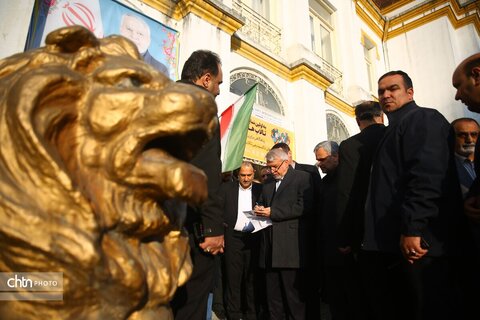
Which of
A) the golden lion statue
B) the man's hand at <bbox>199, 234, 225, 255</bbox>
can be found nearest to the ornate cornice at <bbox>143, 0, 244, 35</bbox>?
the man's hand at <bbox>199, 234, 225, 255</bbox>

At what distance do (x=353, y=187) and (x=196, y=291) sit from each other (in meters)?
1.41

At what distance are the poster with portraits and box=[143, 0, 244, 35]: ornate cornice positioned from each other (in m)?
0.48

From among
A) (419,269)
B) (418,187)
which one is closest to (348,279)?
(419,269)

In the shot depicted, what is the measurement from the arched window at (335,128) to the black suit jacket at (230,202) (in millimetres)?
5811

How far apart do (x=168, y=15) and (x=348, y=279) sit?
4534 mm

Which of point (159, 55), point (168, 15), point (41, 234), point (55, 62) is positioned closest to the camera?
point (41, 234)

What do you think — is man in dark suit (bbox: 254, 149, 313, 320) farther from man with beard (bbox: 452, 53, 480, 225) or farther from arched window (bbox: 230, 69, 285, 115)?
arched window (bbox: 230, 69, 285, 115)

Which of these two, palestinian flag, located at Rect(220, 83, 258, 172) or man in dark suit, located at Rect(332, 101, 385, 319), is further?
palestinian flag, located at Rect(220, 83, 258, 172)

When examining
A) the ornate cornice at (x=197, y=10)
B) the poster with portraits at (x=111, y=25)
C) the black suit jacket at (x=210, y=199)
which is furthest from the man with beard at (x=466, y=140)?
the ornate cornice at (x=197, y=10)

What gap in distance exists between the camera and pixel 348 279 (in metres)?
2.75

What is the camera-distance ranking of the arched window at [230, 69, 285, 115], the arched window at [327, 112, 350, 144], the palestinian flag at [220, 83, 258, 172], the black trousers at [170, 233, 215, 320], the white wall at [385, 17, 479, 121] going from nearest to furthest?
the black trousers at [170, 233, 215, 320]
the palestinian flag at [220, 83, 258, 172]
the arched window at [230, 69, 285, 115]
the arched window at [327, 112, 350, 144]
the white wall at [385, 17, 479, 121]

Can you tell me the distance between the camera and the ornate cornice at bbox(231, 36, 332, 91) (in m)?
6.52

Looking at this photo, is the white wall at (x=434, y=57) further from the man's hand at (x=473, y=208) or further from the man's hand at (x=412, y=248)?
the man's hand at (x=412, y=248)

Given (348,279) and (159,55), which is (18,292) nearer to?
(348,279)
